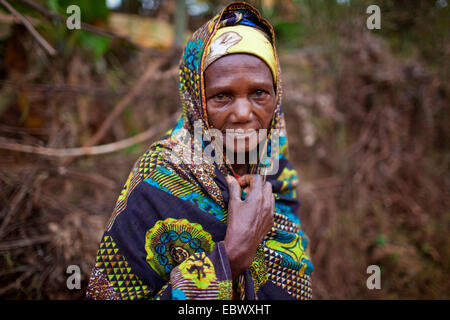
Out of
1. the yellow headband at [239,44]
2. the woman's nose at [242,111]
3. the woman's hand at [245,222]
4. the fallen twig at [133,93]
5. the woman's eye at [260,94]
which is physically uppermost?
the fallen twig at [133,93]

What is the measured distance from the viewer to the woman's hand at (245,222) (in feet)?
3.92

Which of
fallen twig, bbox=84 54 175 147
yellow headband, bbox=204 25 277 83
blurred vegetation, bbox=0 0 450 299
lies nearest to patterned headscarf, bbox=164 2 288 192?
yellow headband, bbox=204 25 277 83

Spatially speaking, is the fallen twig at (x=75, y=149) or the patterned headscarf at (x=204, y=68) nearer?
the patterned headscarf at (x=204, y=68)

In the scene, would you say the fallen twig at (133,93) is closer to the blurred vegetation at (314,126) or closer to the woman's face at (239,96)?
the blurred vegetation at (314,126)

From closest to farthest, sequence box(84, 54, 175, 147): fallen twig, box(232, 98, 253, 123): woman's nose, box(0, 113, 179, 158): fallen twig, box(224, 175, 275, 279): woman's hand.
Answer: box(224, 175, 275, 279): woman's hand < box(232, 98, 253, 123): woman's nose < box(0, 113, 179, 158): fallen twig < box(84, 54, 175, 147): fallen twig

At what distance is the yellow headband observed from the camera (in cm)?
133

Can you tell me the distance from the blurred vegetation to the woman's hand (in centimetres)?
161

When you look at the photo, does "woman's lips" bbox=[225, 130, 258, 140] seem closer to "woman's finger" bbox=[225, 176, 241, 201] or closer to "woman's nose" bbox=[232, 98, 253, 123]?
"woman's nose" bbox=[232, 98, 253, 123]

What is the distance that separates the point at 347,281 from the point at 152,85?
318cm

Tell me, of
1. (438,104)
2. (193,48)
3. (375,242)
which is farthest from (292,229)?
(438,104)

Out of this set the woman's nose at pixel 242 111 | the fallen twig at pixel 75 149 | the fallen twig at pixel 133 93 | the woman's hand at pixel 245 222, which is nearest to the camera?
the woman's hand at pixel 245 222

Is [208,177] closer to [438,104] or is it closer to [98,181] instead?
[98,181]

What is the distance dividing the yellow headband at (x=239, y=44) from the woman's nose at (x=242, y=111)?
0.74 ft

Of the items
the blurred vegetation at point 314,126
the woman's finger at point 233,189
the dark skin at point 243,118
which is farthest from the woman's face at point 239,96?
the blurred vegetation at point 314,126
